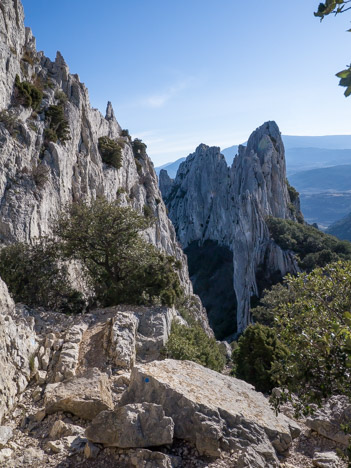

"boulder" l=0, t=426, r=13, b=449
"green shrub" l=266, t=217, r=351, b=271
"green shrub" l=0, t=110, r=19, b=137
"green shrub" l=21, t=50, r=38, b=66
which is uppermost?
"green shrub" l=21, t=50, r=38, b=66

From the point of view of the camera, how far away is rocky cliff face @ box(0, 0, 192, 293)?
25.5 metres

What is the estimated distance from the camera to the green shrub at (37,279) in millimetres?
18188

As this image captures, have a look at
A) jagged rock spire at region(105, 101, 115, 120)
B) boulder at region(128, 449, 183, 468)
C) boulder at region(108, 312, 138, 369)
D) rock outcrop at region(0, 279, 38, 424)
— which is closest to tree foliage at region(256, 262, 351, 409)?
boulder at region(128, 449, 183, 468)

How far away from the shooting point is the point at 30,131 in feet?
96.0

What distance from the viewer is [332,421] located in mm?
9758

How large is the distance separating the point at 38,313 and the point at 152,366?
761cm

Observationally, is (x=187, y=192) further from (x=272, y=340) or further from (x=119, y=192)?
(x=272, y=340)

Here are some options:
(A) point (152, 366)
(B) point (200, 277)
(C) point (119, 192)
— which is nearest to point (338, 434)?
(A) point (152, 366)

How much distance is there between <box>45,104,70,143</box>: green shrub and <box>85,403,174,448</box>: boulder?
31242 millimetres

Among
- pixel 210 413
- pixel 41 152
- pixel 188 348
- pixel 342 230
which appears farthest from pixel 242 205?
pixel 342 230

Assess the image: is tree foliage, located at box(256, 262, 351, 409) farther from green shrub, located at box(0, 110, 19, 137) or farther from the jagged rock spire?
the jagged rock spire

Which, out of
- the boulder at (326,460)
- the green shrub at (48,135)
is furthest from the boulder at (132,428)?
the green shrub at (48,135)

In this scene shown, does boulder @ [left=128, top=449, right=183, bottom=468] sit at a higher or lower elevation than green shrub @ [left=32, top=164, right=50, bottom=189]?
lower

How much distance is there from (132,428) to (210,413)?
207 centimetres
